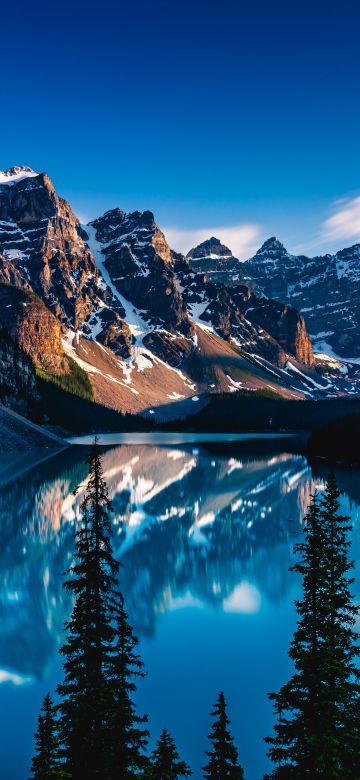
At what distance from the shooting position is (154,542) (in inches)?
2068

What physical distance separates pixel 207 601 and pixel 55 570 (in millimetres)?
10734

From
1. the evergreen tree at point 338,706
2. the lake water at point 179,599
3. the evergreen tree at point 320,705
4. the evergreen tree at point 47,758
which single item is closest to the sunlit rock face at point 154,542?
the lake water at point 179,599

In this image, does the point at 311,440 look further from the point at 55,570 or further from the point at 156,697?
the point at 156,697

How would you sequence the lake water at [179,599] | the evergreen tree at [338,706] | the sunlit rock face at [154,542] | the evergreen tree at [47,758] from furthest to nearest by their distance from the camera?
the sunlit rock face at [154,542], the lake water at [179,599], the evergreen tree at [338,706], the evergreen tree at [47,758]

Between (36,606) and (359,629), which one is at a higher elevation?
(36,606)

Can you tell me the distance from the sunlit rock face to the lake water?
12 cm

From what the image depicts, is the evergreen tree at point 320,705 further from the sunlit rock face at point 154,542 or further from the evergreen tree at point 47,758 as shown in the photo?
the sunlit rock face at point 154,542

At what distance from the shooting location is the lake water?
22297mm

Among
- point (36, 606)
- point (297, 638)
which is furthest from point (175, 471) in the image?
point (297, 638)

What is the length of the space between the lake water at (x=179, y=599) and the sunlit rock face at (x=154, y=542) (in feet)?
0.38

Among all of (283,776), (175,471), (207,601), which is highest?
(175,471)

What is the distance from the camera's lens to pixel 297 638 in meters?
16.8

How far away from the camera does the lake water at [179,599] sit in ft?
73.2

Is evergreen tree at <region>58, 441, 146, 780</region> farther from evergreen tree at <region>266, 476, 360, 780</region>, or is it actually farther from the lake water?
the lake water
